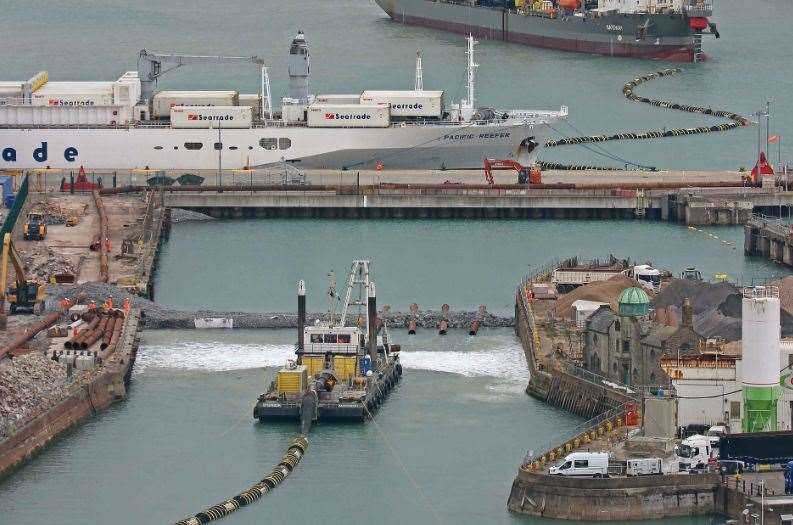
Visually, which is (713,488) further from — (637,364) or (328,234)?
(328,234)

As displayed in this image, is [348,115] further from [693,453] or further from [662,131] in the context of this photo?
[693,453]

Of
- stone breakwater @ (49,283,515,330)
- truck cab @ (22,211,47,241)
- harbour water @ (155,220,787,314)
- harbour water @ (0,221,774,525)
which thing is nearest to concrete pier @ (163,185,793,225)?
harbour water @ (155,220,787,314)

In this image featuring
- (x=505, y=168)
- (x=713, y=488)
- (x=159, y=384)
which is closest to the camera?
(x=713, y=488)

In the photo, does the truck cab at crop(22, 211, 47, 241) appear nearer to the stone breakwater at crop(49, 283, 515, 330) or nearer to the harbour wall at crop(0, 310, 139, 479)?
the stone breakwater at crop(49, 283, 515, 330)

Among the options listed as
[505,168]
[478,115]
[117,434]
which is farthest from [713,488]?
[478,115]

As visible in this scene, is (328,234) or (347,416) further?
(328,234)

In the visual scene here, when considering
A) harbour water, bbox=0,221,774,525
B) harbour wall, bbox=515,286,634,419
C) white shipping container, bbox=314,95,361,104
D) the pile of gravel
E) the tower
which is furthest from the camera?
white shipping container, bbox=314,95,361,104
